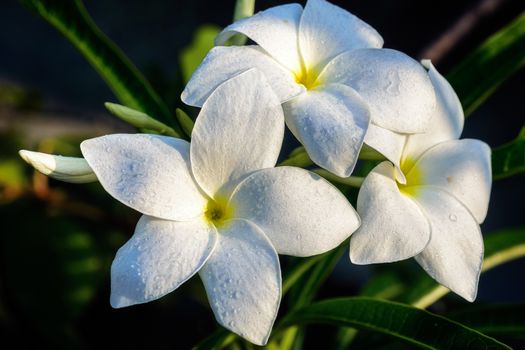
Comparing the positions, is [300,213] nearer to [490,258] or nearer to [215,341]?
[215,341]

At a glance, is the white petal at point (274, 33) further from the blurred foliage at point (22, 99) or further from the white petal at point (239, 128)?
the blurred foliage at point (22, 99)

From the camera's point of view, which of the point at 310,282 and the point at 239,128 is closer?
the point at 239,128

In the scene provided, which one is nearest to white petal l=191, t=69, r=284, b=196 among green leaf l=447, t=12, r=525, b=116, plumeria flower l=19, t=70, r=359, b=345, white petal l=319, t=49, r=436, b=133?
plumeria flower l=19, t=70, r=359, b=345

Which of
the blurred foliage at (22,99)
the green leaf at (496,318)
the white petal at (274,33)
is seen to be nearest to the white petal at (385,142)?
the white petal at (274,33)

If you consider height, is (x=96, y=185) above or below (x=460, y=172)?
below

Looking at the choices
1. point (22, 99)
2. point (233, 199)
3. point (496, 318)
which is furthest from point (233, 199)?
point (22, 99)

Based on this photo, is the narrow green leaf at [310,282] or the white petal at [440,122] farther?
the narrow green leaf at [310,282]

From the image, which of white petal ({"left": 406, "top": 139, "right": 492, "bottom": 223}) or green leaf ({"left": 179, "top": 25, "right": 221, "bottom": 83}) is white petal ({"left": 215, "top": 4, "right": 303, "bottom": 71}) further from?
green leaf ({"left": 179, "top": 25, "right": 221, "bottom": 83})
